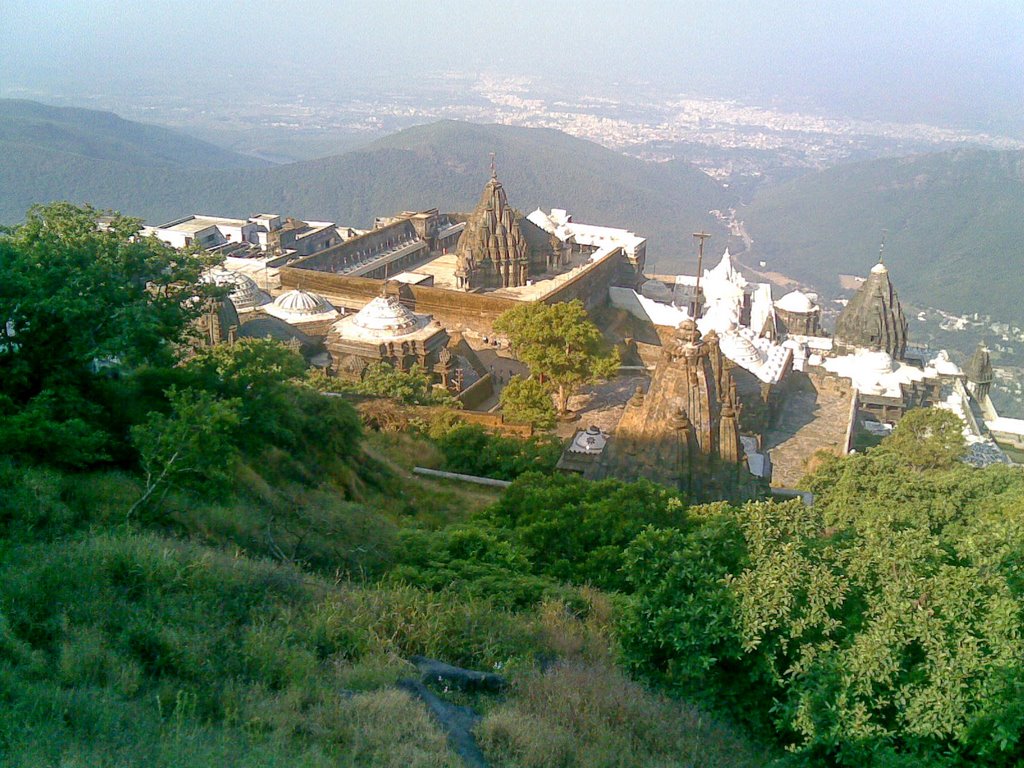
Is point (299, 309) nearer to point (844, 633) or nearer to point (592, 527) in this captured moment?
point (592, 527)

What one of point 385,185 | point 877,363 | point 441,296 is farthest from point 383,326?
point 385,185

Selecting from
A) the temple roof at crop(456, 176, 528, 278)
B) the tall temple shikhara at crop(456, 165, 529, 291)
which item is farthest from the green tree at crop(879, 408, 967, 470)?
the temple roof at crop(456, 176, 528, 278)

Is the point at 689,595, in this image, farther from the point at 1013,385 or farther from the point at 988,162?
the point at 988,162

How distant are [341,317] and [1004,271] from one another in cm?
7656

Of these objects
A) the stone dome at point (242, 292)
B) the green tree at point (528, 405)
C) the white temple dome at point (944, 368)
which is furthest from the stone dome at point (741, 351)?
the stone dome at point (242, 292)

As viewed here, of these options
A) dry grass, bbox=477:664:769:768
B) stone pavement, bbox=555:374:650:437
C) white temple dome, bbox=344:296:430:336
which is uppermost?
dry grass, bbox=477:664:769:768

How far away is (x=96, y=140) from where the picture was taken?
99562 millimetres

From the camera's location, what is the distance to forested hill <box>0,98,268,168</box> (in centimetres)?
8956

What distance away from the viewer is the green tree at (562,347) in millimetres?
20859

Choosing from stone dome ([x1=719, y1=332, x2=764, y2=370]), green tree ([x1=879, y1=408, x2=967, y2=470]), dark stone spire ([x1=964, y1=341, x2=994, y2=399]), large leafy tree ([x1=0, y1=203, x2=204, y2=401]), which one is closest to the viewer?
large leafy tree ([x1=0, y1=203, x2=204, y2=401])

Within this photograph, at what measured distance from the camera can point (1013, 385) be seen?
58000mm

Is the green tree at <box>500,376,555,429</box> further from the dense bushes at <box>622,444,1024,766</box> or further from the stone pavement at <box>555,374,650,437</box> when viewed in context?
the dense bushes at <box>622,444,1024,766</box>

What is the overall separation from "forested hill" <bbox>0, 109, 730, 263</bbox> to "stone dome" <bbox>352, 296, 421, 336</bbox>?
58.0 metres

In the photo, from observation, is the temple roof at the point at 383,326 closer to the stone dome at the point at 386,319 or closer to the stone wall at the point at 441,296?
the stone dome at the point at 386,319
